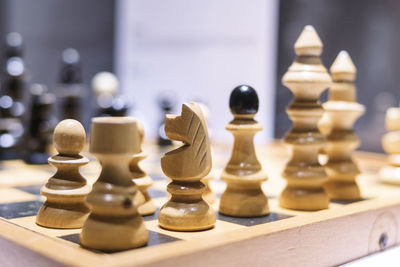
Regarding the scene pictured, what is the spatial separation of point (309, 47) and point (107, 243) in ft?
2.27

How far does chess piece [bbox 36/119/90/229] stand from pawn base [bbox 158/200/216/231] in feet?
0.54

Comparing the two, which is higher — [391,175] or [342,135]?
[342,135]

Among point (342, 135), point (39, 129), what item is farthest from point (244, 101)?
point (39, 129)

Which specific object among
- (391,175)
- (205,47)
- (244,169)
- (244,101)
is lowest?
(391,175)

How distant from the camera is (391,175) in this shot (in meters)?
1.70

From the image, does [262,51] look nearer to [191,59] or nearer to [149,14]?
[191,59]

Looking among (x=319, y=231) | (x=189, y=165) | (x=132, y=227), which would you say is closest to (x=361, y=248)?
(x=319, y=231)

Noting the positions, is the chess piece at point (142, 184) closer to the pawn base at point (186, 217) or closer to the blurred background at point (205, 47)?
the pawn base at point (186, 217)

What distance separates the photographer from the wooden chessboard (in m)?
0.80

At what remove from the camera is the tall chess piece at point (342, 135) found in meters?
1.39

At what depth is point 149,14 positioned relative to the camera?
14.7 feet

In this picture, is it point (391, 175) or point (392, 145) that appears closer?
point (391, 175)

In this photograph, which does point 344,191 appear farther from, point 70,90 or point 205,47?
point 205,47

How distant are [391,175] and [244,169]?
742 millimetres
